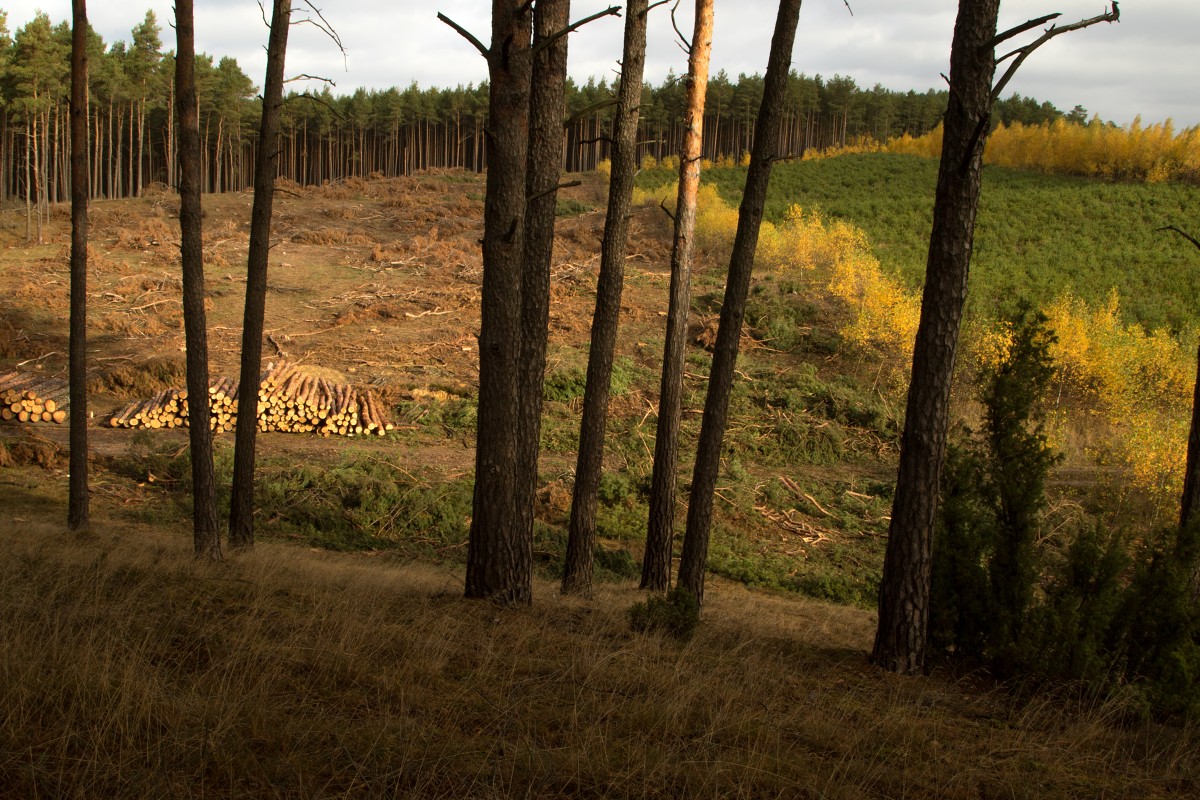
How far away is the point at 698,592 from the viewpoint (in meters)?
9.18

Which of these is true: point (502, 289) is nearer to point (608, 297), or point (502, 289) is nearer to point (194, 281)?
point (608, 297)

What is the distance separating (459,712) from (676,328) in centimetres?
695

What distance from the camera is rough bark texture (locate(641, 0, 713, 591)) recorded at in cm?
1034

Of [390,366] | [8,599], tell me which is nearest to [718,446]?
[8,599]

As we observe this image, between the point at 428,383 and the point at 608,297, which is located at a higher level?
the point at 608,297

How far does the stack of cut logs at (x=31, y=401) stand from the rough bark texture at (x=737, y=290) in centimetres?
1511

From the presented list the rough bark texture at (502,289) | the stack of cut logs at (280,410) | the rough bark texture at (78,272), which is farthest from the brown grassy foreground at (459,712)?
the stack of cut logs at (280,410)

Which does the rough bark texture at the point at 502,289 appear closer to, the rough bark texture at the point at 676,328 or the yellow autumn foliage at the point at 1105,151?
the rough bark texture at the point at 676,328

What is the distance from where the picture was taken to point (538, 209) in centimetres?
740

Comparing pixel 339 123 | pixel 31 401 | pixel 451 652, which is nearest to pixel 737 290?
pixel 451 652

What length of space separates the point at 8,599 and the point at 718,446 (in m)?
6.13

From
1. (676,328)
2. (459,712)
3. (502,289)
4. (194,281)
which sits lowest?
(459,712)

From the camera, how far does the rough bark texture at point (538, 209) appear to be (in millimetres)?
7016

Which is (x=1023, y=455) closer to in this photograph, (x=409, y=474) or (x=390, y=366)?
(x=409, y=474)
